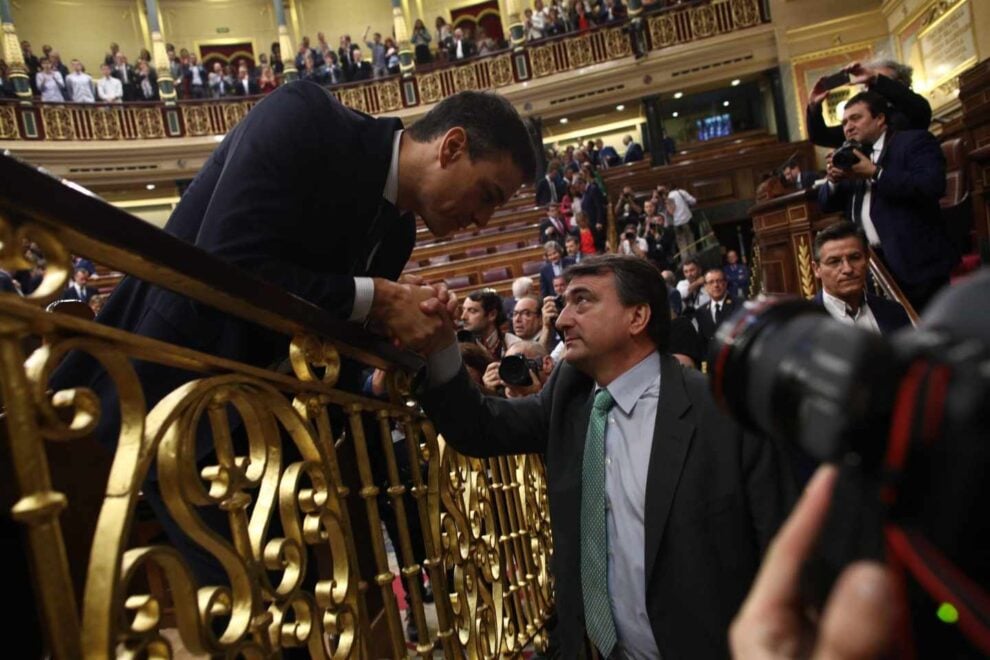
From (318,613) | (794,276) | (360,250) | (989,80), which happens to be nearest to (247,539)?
(318,613)

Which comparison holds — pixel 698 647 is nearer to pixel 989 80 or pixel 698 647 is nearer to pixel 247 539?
pixel 247 539

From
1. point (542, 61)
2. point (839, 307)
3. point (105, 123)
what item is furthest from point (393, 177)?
point (105, 123)

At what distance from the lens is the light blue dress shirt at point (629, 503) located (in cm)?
152

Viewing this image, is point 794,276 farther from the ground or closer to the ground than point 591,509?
farther from the ground

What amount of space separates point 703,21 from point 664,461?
13386 mm

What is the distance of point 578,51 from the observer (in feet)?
46.2

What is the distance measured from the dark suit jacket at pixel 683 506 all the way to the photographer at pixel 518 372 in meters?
0.16

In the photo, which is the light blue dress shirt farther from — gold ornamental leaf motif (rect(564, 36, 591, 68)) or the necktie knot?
gold ornamental leaf motif (rect(564, 36, 591, 68))

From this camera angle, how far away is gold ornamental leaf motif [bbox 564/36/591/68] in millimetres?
13993

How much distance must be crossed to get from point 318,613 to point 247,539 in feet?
0.64

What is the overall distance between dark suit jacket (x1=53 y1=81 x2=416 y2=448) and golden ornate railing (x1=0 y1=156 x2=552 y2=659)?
10 cm

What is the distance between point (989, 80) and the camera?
15.1 feet

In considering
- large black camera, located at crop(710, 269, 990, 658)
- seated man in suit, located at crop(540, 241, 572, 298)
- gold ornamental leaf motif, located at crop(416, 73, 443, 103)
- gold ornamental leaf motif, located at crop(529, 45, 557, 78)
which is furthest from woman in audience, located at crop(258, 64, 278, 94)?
large black camera, located at crop(710, 269, 990, 658)

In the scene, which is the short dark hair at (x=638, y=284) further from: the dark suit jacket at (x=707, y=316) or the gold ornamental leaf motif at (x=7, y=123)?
the gold ornamental leaf motif at (x=7, y=123)
